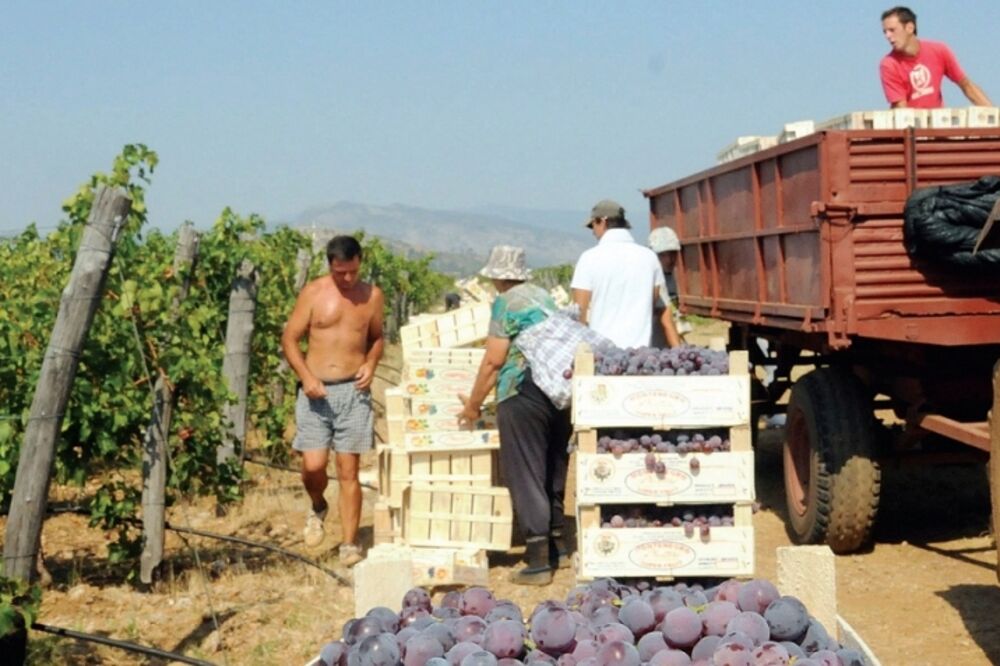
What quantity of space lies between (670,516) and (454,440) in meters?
1.82

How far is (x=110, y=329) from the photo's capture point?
22.4ft

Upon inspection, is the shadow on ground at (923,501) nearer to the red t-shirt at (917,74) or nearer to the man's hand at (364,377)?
the red t-shirt at (917,74)

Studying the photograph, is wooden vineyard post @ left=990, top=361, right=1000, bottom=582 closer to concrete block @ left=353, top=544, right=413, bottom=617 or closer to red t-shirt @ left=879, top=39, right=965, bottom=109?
concrete block @ left=353, top=544, right=413, bottom=617

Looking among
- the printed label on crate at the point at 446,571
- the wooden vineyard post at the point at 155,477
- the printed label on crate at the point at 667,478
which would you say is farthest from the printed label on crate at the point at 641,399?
the wooden vineyard post at the point at 155,477

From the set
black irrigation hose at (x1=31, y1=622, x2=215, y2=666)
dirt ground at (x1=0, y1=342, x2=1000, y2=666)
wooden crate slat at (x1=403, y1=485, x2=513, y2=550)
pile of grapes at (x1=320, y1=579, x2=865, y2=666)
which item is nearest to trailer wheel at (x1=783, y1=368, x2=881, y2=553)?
dirt ground at (x1=0, y1=342, x2=1000, y2=666)

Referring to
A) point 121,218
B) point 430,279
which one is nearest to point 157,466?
point 121,218

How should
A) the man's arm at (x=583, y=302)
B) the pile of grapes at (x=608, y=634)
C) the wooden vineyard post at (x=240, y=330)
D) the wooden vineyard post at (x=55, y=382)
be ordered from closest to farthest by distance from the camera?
the pile of grapes at (x=608, y=634)
the wooden vineyard post at (x=55, y=382)
the man's arm at (x=583, y=302)
the wooden vineyard post at (x=240, y=330)

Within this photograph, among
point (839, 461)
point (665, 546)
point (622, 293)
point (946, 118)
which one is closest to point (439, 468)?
point (622, 293)

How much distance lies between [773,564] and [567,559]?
1.17m

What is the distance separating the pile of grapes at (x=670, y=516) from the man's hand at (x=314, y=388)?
6.81ft

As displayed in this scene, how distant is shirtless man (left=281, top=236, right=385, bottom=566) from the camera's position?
7.38m

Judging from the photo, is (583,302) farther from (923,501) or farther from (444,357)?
(923,501)

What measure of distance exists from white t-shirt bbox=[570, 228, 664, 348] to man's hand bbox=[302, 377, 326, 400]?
159 cm

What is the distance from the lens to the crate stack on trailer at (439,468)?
7.34 m
